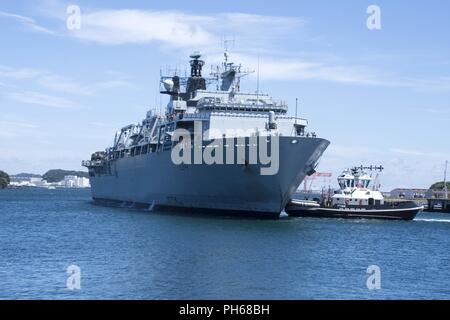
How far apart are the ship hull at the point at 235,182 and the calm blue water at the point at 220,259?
186cm

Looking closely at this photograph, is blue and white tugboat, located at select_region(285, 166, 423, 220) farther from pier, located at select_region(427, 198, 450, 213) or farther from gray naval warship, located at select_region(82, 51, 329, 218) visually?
pier, located at select_region(427, 198, 450, 213)

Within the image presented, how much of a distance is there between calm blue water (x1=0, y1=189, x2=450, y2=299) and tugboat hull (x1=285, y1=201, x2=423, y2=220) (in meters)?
6.89

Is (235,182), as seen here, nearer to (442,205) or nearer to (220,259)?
(220,259)

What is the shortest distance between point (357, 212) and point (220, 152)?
49.3 feet

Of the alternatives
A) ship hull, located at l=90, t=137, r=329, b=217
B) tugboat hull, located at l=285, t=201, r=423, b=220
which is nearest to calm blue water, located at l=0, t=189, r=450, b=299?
ship hull, located at l=90, t=137, r=329, b=217

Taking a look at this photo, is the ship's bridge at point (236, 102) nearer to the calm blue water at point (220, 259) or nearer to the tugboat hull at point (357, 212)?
the tugboat hull at point (357, 212)

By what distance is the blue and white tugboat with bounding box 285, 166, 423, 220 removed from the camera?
61772 mm

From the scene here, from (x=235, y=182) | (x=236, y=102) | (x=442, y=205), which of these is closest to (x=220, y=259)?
(x=235, y=182)

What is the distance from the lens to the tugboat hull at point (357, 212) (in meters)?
61.6

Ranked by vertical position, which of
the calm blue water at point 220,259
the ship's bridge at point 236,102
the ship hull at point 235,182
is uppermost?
the ship's bridge at point 236,102

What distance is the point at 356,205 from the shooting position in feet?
204

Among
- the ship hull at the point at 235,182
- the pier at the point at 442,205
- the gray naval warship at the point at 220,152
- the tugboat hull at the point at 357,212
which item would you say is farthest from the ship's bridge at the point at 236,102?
the pier at the point at 442,205
